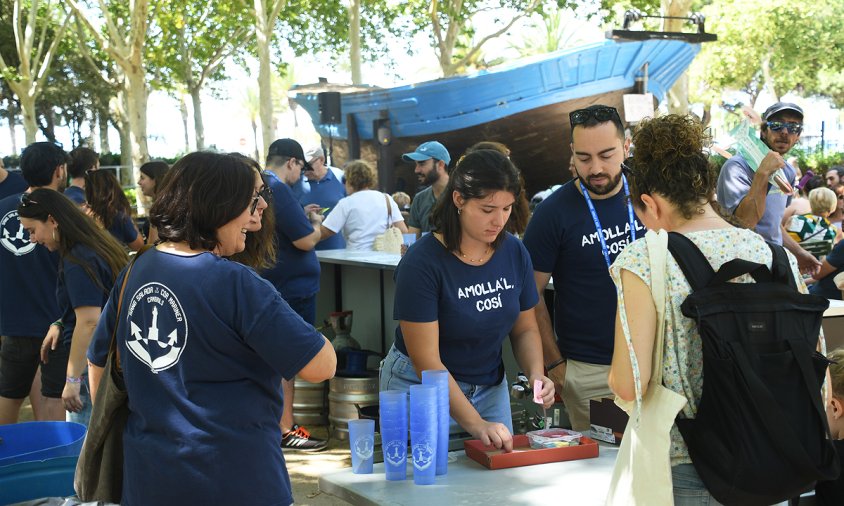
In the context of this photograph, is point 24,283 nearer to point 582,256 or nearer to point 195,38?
point 582,256

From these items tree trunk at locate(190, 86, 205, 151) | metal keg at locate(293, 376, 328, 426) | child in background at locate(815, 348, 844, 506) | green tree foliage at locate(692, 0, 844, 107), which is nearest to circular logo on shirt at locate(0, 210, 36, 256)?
metal keg at locate(293, 376, 328, 426)

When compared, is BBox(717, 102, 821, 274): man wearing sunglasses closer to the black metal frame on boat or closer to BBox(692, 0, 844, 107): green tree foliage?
the black metal frame on boat

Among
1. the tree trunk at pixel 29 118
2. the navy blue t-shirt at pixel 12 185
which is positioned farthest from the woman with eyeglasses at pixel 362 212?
the tree trunk at pixel 29 118

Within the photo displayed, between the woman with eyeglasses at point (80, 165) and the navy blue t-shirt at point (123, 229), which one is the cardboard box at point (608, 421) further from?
the woman with eyeglasses at point (80, 165)

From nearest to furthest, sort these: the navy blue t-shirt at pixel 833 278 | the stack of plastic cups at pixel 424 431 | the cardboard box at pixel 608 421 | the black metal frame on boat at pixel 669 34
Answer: the stack of plastic cups at pixel 424 431
the cardboard box at pixel 608 421
the navy blue t-shirt at pixel 833 278
the black metal frame on boat at pixel 669 34

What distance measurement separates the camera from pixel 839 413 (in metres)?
2.87

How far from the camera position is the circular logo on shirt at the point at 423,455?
2.66 m

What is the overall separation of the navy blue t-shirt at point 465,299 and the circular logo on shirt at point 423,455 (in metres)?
0.57

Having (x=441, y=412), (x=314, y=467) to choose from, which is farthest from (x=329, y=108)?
(x=441, y=412)

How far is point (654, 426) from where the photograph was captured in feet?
7.22

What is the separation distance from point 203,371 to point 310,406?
4844 millimetres

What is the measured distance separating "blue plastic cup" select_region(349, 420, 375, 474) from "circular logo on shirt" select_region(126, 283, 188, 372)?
70 cm

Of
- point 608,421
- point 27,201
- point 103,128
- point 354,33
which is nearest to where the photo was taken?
point 608,421

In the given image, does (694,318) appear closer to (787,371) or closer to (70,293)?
(787,371)
